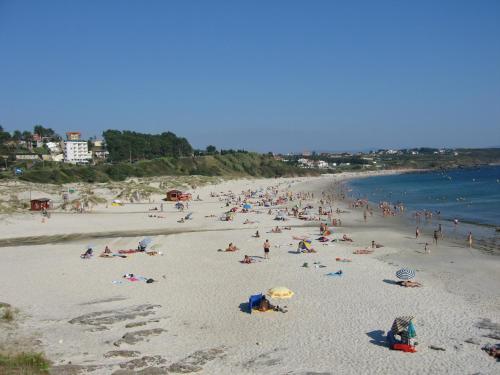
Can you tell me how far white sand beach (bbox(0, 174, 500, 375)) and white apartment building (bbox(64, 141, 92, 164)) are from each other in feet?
281

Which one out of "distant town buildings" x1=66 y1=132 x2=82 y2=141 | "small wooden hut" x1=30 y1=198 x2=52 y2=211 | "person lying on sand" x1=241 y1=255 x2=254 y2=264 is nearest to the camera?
"person lying on sand" x1=241 y1=255 x2=254 y2=264

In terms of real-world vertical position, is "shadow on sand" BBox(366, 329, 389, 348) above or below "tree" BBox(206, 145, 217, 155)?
below

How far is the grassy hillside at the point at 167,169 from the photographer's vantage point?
63.9m

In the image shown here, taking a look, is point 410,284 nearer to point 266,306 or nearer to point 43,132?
point 266,306

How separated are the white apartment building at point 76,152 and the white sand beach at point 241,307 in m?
85.8

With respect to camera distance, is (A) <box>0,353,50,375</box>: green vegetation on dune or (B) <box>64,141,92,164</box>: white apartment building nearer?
(A) <box>0,353,50,375</box>: green vegetation on dune

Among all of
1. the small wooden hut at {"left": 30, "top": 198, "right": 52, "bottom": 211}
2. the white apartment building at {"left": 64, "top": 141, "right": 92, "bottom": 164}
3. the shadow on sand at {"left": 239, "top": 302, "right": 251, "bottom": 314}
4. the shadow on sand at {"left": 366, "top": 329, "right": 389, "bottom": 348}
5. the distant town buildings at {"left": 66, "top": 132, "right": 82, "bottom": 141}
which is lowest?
the shadow on sand at {"left": 366, "top": 329, "right": 389, "bottom": 348}

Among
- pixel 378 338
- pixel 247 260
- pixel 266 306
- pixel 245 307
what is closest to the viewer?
pixel 378 338

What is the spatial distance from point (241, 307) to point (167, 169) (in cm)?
7998

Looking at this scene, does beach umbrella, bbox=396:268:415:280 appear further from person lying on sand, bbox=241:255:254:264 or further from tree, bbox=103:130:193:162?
tree, bbox=103:130:193:162

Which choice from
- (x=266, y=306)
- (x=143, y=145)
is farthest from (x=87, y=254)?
(x=143, y=145)

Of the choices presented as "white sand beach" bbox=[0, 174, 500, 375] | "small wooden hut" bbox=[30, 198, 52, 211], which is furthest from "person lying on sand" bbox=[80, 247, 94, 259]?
"small wooden hut" bbox=[30, 198, 52, 211]

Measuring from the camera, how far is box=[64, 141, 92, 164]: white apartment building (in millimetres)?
109250

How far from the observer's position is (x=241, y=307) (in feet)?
→ 48.4
